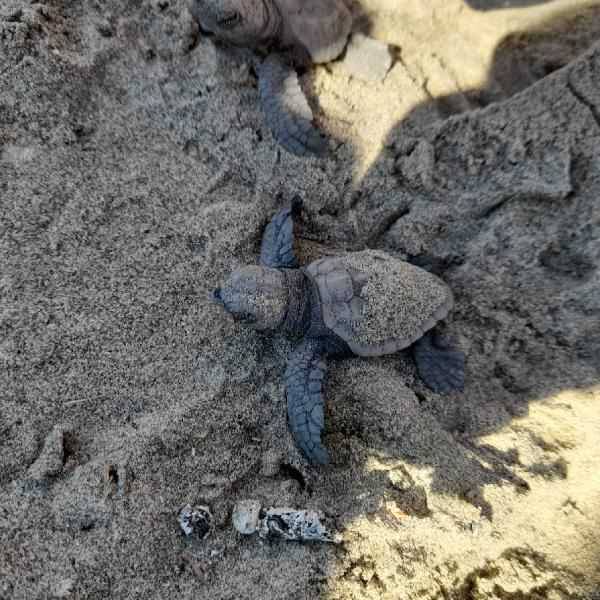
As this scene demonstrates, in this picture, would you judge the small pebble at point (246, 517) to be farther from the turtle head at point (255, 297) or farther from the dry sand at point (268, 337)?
the turtle head at point (255, 297)

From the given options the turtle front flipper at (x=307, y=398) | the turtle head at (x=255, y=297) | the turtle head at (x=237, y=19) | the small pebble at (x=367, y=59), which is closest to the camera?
the turtle front flipper at (x=307, y=398)

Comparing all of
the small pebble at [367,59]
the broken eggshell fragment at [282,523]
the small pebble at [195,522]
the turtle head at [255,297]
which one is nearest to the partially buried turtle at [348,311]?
the turtle head at [255,297]

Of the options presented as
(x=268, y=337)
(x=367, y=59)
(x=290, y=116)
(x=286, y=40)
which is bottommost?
(x=268, y=337)

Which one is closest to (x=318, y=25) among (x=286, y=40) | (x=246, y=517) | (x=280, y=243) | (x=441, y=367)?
(x=286, y=40)

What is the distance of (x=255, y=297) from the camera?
1.55 meters

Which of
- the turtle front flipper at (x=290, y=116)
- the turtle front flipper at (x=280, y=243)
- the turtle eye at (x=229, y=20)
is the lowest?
the turtle front flipper at (x=280, y=243)

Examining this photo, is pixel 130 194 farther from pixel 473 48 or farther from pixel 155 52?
pixel 473 48

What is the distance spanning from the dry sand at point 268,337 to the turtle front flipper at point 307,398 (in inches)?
3.3

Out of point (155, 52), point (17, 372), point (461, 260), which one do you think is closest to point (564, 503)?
point (461, 260)

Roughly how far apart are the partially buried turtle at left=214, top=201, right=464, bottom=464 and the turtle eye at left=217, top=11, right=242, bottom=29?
1042mm

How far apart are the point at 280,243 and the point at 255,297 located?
0.29 meters

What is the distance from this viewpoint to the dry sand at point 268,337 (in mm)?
1303

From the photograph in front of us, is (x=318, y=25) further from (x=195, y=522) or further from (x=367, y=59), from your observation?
(x=195, y=522)

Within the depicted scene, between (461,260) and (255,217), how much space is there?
0.85 m
